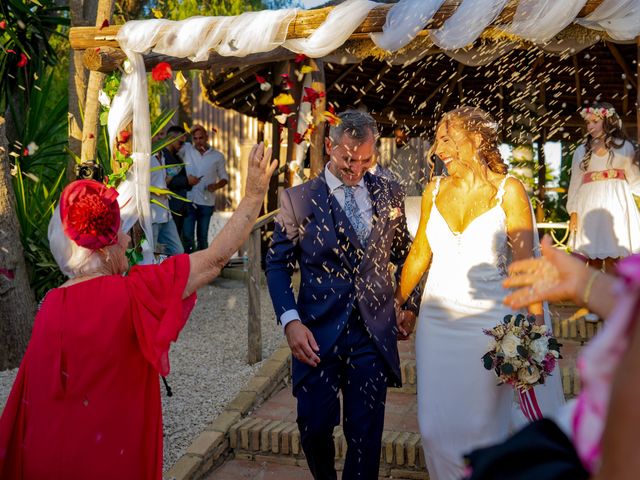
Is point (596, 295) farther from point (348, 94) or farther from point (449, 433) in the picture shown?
point (348, 94)

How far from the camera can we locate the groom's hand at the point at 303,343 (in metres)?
3.96

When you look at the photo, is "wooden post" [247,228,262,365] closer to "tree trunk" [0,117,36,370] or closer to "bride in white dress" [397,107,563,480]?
"tree trunk" [0,117,36,370]

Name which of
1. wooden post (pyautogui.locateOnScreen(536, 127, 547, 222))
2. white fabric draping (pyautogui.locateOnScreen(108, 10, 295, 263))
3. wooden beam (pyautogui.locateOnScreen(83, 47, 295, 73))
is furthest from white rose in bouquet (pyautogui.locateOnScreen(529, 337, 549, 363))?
wooden post (pyautogui.locateOnScreen(536, 127, 547, 222))

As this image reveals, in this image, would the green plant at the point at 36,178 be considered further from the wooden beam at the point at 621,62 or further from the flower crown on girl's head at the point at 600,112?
the wooden beam at the point at 621,62

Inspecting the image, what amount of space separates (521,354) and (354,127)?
4.53 feet

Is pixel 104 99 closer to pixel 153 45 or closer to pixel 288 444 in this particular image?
pixel 153 45

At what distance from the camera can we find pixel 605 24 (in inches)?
281

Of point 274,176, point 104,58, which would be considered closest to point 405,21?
point 104,58

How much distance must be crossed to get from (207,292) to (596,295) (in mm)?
9749

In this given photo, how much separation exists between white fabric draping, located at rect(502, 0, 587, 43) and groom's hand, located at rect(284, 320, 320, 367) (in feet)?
14.3

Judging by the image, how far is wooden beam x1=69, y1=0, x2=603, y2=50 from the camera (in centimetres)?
727

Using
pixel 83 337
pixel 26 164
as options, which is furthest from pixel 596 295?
pixel 26 164

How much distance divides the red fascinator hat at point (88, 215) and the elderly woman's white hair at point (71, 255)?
3cm

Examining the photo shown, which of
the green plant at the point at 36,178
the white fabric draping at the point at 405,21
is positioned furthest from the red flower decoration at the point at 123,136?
the white fabric draping at the point at 405,21
